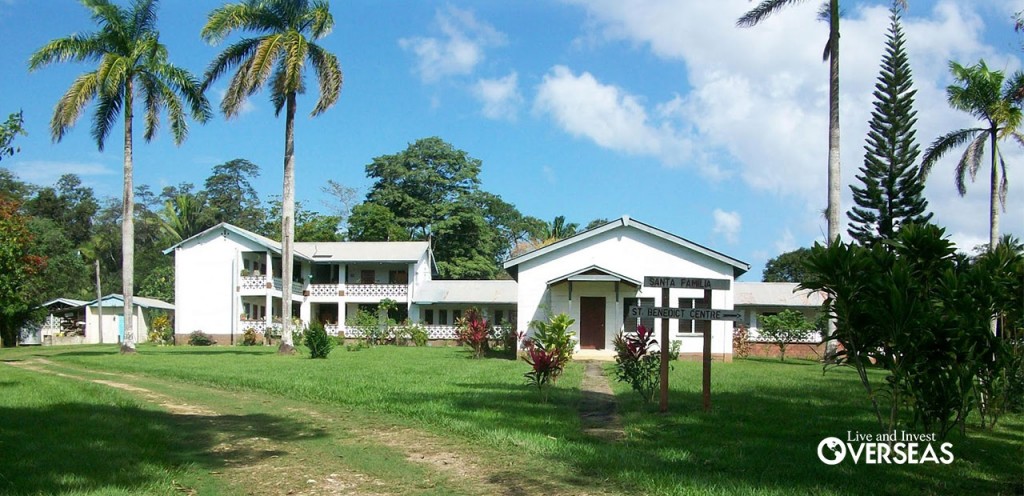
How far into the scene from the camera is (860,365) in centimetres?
848

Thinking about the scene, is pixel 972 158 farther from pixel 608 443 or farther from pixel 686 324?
pixel 608 443

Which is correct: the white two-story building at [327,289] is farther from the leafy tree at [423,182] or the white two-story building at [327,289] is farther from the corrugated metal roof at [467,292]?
the leafy tree at [423,182]

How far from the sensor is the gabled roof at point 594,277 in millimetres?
27719

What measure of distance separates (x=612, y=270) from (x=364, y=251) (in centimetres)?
2282

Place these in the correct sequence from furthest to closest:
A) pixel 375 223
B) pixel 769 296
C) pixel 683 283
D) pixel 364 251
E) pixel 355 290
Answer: pixel 375 223 < pixel 364 251 < pixel 355 290 < pixel 769 296 < pixel 683 283

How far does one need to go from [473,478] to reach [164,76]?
26.4 m

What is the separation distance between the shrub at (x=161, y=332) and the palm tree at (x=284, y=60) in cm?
1828

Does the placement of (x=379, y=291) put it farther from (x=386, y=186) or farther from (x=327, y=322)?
(x=386, y=186)

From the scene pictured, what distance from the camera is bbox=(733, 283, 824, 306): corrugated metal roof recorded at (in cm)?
4259

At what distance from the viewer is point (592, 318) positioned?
2986 centimetres

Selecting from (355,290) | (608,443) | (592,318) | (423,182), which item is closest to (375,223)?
(423,182)

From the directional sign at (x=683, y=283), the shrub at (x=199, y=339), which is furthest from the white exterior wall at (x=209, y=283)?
the directional sign at (x=683, y=283)

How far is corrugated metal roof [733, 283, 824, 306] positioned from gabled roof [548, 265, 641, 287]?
15.8 meters

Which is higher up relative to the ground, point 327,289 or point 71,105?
point 71,105
